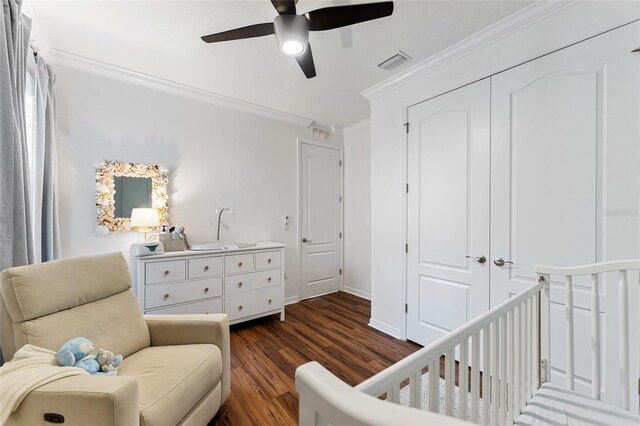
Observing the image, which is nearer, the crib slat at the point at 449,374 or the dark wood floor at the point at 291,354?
the crib slat at the point at 449,374

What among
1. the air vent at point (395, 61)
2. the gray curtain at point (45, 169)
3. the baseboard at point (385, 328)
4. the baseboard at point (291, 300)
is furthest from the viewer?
the baseboard at point (291, 300)

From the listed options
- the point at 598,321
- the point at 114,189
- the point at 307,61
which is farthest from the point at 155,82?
the point at 598,321

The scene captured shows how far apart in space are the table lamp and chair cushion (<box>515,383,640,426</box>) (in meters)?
2.75

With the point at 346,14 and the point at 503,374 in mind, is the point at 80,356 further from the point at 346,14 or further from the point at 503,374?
the point at 346,14

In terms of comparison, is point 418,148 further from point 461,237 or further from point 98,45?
point 98,45

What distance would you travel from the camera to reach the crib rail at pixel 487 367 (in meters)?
0.65

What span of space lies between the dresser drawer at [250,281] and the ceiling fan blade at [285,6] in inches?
90.0

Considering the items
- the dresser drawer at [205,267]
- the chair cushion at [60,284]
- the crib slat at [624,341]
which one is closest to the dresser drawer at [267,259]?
the dresser drawer at [205,267]

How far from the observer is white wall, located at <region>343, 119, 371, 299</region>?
3.82 meters

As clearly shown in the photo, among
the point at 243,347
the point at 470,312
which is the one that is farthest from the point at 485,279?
the point at 243,347

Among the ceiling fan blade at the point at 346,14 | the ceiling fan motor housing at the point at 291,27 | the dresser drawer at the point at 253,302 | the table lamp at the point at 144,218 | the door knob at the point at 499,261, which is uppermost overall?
the ceiling fan blade at the point at 346,14

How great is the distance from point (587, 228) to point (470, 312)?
3.16 ft

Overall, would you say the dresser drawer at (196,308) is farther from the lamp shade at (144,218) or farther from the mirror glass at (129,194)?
the mirror glass at (129,194)

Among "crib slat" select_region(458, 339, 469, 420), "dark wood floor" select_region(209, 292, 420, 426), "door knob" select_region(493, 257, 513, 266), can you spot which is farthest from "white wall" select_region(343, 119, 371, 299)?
"crib slat" select_region(458, 339, 469, 420)
